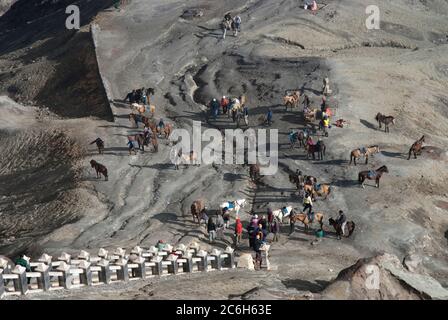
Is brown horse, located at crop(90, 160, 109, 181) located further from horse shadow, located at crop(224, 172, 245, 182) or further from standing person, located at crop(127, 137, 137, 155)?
horse shadow, located at crop(224, 172, 245, 182)

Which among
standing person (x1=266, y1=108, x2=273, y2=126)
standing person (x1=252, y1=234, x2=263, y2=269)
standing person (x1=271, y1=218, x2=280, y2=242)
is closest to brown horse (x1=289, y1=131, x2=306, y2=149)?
standing person (x1=266, y1=108, x2=273, y2=126)

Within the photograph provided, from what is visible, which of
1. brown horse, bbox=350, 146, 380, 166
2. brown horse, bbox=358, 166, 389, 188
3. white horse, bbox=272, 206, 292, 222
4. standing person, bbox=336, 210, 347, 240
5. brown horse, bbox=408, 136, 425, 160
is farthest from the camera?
brown horse, bbox=408, 136, 425, 160

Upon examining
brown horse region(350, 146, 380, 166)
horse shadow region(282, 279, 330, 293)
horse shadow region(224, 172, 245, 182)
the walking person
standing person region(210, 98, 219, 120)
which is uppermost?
standing person region(210, 98, 219, 120)

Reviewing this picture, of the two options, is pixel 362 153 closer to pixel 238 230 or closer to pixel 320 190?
pixel 320 190

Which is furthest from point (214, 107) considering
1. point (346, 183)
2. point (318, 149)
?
point (346, 183)

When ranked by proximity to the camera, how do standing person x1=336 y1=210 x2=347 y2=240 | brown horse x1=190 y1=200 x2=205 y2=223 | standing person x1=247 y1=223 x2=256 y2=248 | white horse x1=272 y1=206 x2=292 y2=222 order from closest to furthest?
standing person x1=247 y1=223 x2=256 y2=248 → standing person x1=336 y1=210 x2=347 y2=240 → white horse x1=272 y1=206 x2=292 y2=222 → brown horse x1=190 y1=200 x2=205 y2=223

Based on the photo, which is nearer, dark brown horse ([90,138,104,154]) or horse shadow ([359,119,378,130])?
dark brown horse ([90,138,104,154])

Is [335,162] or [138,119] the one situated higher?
[138,119]
